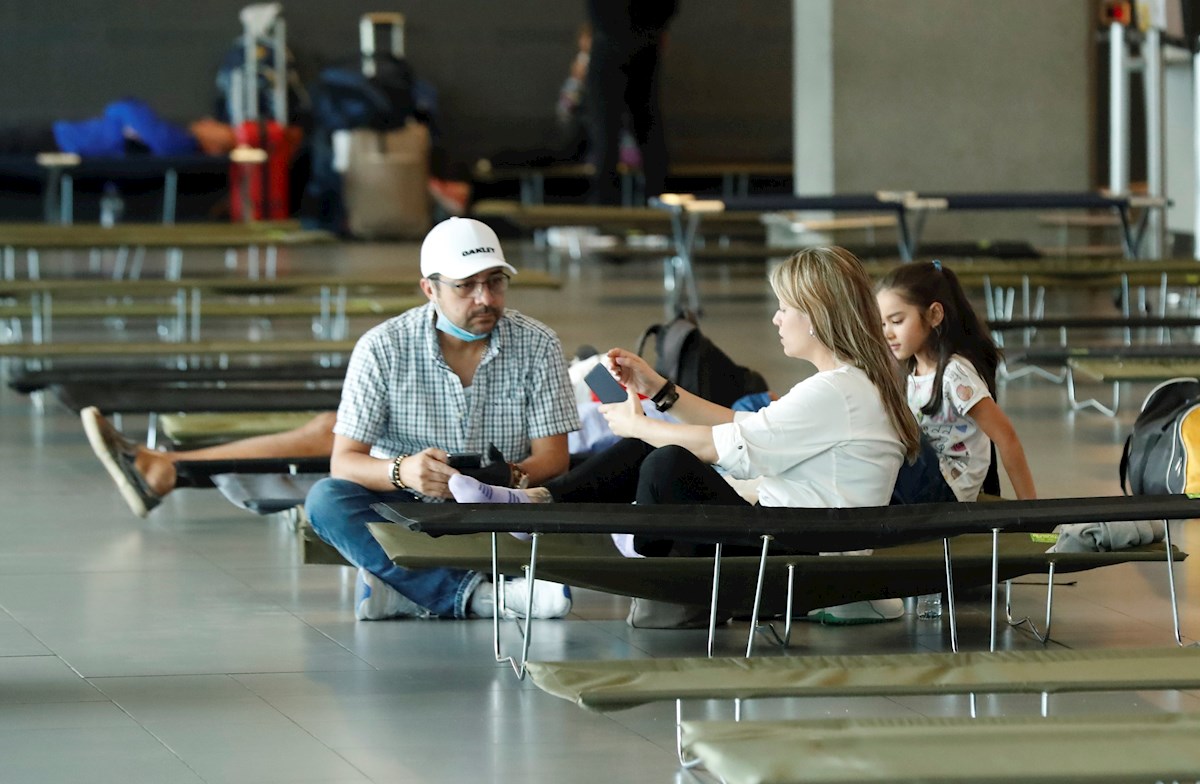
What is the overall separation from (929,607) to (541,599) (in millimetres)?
979

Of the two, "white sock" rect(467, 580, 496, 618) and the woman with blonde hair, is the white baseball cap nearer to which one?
the woman with blonde hair

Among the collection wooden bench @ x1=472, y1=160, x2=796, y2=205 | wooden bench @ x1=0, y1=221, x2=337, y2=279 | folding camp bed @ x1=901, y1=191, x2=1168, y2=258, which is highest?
wooden bench @ x1=472, y1=160, x2=796, y2=205

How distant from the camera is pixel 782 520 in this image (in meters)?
3.97

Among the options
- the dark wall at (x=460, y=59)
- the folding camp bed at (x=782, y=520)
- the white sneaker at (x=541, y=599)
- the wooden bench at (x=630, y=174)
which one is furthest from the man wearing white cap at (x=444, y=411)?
the dark wall at (x=460, y=59)

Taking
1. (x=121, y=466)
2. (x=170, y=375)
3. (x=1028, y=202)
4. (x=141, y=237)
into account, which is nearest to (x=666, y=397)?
(x=121, y=466)

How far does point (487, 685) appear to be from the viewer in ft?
13.5

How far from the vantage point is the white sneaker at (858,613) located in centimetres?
467

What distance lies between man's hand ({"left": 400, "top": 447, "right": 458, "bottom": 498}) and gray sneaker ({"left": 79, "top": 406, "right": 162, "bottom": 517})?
170 cm

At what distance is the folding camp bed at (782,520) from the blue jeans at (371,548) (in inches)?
19.7

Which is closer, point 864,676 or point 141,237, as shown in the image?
point 864,676

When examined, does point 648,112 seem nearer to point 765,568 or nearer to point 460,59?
point 460,59

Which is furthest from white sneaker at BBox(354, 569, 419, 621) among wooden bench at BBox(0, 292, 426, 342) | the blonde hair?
wooden bench at BBox(0, 292, 426, 342)

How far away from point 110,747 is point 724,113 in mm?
16207

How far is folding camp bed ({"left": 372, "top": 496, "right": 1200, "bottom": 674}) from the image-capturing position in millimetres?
3895
